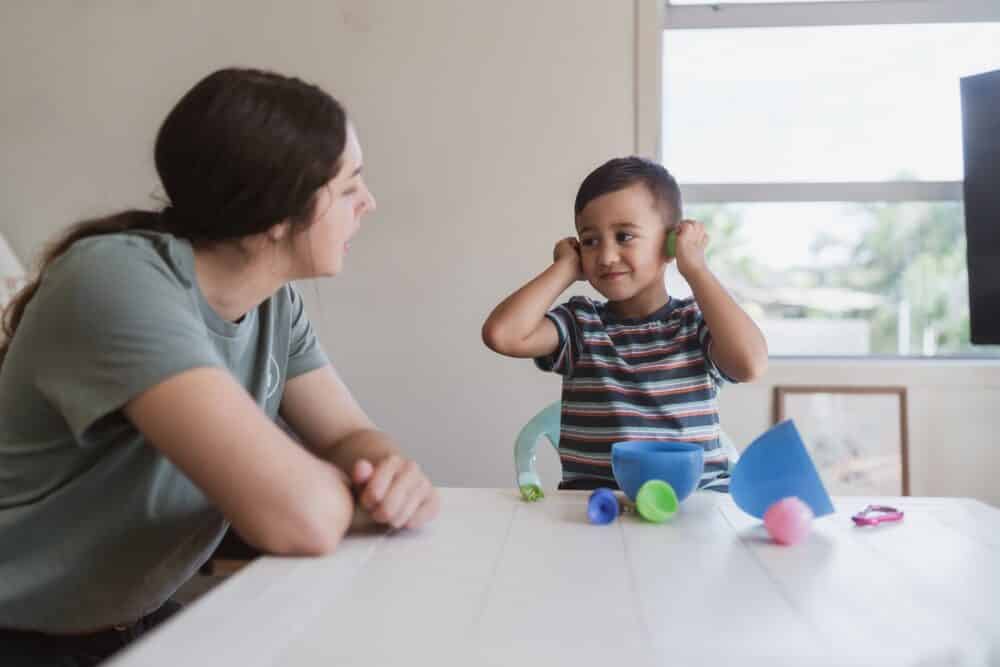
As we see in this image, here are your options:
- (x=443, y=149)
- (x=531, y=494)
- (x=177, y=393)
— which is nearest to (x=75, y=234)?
(x=177, y=393)

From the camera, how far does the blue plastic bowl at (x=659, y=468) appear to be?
1.09m

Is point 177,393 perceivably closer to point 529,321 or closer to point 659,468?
point 659,468

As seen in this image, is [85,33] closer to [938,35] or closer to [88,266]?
[88,266]

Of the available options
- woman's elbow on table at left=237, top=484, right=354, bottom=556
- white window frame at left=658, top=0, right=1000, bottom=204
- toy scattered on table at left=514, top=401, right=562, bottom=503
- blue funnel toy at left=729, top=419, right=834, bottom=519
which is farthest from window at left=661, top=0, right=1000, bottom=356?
woman's elbow on table at left=237, top=484, right=354, bottom=556

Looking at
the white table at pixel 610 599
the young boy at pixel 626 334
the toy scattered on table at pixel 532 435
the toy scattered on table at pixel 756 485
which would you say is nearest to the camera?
the white table at pixel 610 599

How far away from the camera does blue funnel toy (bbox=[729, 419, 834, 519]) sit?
1.01 meters

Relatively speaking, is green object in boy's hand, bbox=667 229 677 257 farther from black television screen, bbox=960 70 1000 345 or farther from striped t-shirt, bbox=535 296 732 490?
black television screen, bbox=960 70 1000 345

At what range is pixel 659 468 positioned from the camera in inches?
43.1

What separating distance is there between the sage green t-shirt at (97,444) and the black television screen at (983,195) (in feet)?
5.22

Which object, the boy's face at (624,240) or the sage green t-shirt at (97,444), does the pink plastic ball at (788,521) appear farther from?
the boy's face at (624,240)

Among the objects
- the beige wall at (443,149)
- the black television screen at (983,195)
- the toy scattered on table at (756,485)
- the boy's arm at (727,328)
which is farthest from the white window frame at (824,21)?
the toy scattered on table at (756,485)

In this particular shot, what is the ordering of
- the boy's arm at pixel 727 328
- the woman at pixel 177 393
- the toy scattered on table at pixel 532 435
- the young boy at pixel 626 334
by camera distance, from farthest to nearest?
the toy scattered on table at pixel 532 435
the young boy at pixel 626 334
the boy's arm at pixel 727 328
the woman at pixel 177 393

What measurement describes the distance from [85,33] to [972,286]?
2.55 metres

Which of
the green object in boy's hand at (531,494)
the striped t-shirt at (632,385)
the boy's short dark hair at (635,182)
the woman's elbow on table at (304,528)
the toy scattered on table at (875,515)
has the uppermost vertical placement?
the boy's short dark hair at (635,182)
